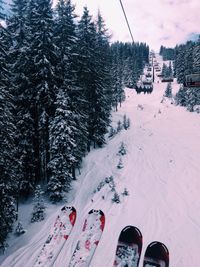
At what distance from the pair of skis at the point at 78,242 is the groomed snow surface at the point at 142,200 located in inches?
59.8

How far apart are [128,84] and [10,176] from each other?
297ft

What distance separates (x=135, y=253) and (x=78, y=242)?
7.80 feet

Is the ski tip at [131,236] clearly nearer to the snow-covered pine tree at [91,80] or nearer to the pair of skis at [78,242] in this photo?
the pair of skis at [78,242]

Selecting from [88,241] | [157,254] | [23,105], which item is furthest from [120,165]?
[157,254]

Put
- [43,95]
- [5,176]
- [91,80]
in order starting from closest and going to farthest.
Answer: [5,176], [43,95], [91,80]

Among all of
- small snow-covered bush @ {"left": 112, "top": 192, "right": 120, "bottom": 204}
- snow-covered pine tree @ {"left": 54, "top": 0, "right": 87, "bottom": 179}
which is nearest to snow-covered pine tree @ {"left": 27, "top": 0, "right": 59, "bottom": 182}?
snow-covered pine tree @ {"left": 54, "top": 0, "right": 87, "bottom": 179}

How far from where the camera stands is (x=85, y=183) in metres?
22.4

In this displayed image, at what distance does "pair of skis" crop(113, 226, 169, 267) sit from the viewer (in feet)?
30.8

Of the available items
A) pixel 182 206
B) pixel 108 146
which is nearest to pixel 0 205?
pixel 182 206

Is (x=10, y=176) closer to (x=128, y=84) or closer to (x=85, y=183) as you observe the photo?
Answer: (x=85, y=183)

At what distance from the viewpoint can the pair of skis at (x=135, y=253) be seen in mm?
9398

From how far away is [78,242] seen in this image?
10984mm

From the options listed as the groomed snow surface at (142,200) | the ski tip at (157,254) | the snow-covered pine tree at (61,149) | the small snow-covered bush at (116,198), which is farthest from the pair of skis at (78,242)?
the snow-covered pine tree at (61,149)

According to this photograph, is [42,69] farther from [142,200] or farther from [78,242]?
[78,242]
